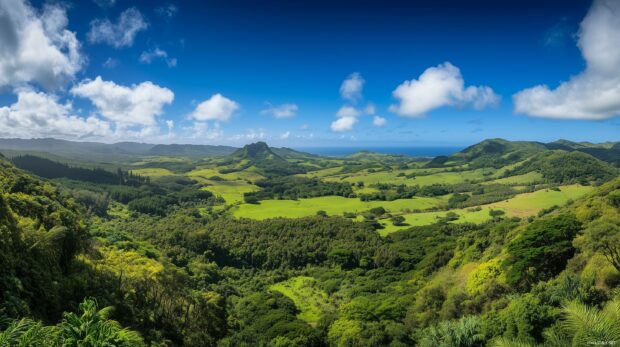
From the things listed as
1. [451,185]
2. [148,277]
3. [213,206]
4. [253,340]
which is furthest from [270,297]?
[451,185]

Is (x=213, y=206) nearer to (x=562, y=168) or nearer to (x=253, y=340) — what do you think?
(x=253, y=340)

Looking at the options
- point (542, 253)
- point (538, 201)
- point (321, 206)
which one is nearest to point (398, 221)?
point (321, 206)

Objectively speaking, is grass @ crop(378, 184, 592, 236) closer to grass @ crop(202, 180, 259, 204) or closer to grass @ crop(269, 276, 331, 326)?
grass @ crop(269, 276, 331, 326)

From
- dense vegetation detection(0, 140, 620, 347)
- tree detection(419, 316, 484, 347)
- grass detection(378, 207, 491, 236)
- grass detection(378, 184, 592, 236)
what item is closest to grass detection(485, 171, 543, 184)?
grass detection(378, 184, 592, 236)

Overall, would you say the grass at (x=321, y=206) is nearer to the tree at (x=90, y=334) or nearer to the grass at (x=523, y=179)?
the grass at (x=523, y=179)

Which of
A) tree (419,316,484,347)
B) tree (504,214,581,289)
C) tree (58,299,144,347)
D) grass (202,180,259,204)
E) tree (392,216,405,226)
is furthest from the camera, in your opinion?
grass (202,180,259,204)

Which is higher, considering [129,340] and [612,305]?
[612,305]

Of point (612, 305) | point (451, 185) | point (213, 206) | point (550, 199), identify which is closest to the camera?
point (612, 305)
